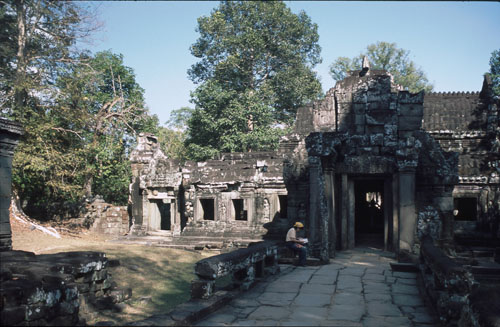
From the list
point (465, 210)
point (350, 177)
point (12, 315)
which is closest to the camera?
point (12, 315)

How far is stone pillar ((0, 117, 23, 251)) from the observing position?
1030 centimetres

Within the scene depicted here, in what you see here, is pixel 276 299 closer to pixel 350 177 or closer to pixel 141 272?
pixel 141 272

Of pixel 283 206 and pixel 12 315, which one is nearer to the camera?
pixel 12 315

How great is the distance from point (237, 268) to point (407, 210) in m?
5.41

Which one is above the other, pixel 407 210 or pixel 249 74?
pixel 249 74

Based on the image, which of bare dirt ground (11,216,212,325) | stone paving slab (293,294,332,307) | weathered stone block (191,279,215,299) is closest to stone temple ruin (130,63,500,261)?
bare dirt ground (11,216,212,325)

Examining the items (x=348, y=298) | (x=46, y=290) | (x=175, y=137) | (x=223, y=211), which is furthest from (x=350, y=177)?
(x=175, y=137)

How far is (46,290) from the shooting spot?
475 centimetres

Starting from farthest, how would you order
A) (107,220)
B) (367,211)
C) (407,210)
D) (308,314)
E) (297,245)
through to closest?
(107,220) < (367,211) < (407,210) < (297,245) < (308,314)

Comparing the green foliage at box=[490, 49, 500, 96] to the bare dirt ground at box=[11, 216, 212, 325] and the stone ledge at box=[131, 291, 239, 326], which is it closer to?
the bare dirt ground at box=[11, 216, 212, 325]

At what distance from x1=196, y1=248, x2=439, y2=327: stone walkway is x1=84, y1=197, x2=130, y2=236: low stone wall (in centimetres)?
1305

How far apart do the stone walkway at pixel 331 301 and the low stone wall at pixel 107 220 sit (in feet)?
42.8

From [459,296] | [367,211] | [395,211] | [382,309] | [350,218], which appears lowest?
[382,309]

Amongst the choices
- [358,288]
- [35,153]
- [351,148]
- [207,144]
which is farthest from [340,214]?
[207,144]
